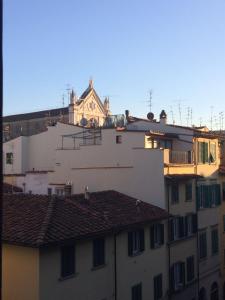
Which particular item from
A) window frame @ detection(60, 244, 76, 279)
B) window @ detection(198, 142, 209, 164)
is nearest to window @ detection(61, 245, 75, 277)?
window frame @ detection(60, 244, 76, 279)

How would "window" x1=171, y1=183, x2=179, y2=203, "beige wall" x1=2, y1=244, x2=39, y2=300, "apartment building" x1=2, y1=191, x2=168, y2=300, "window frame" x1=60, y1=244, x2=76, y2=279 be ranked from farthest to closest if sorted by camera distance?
"window" x1=171, y1=183, x2=179, y2=203 < "window frame" x1=60, y1=244, x2=76, y2=279 < "apartment building" x1=2, y1=191, x2=168, y2=300 < "beige wall" x1=2, y1=244, x2=39, y2=300

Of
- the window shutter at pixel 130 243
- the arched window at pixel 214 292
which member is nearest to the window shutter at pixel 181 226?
the window shutter at pixel 130 243

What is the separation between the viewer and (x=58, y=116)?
67438 mm

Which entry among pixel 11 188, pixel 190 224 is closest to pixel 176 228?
pixel 190 224

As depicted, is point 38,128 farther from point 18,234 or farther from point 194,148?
point 18,234

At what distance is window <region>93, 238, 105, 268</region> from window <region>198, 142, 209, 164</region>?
13.7 meters

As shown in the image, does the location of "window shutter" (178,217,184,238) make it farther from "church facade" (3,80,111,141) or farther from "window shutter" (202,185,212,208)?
"church facade" (3,80,111,141)

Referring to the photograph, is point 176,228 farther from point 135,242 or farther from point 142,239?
point 135,242

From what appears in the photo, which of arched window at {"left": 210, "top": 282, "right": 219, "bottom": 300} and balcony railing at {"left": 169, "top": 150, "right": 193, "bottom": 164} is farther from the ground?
balcony railing at {"left": 169, "top": 150, "right": 193, "bottom": 164}

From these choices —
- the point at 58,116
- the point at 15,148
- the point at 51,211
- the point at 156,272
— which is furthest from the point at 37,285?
the point at 58,116

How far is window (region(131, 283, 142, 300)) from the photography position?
71.4 feet

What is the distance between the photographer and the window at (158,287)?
948 inches

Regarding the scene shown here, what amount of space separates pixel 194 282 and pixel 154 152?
9.42 metres

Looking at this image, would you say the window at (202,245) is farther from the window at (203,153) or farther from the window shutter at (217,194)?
the window at (203,153)
